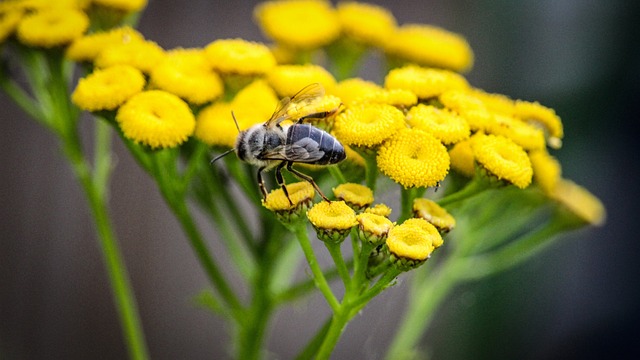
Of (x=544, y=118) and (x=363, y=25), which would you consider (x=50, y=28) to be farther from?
(x=544, y=118)

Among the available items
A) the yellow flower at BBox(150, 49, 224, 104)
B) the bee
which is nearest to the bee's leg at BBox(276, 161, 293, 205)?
the bee

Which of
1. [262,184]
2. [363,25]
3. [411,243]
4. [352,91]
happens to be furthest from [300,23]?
[411,243]

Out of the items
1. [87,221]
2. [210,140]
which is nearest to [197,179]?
[210,140]

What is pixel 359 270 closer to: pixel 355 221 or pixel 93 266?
pixel 355 221

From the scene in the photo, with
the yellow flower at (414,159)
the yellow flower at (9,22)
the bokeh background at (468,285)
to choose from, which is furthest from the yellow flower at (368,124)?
the bokeh background at (468,285)

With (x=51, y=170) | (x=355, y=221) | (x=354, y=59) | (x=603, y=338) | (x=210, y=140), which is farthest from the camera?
(x=603, y=338)

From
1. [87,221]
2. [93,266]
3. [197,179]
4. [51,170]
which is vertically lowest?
[93,266]

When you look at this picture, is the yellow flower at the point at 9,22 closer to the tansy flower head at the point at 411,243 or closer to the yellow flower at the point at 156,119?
the yellow flower at the point at 156,119
